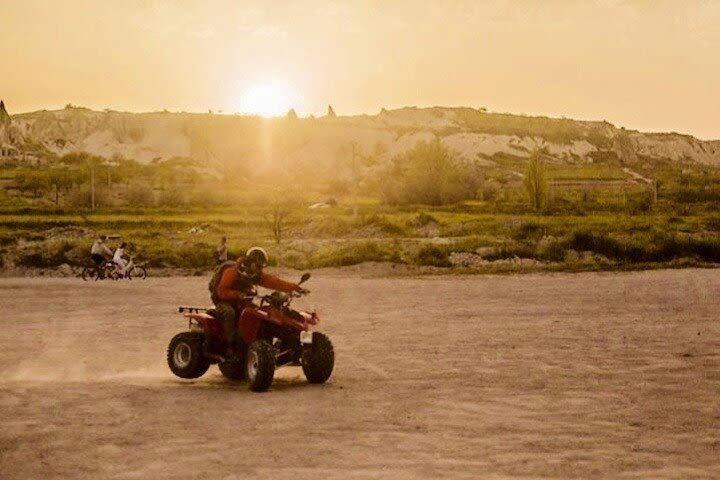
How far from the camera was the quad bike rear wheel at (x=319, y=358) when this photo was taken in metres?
14.8

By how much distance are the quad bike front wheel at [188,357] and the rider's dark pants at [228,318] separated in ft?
2.34

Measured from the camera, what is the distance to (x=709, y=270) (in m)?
47.0

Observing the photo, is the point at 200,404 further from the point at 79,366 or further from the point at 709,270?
the point at 709,270

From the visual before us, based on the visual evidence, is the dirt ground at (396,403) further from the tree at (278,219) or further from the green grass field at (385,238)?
the tree at (278,219)

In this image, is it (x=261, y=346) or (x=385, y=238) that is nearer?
(x=261, y=346)

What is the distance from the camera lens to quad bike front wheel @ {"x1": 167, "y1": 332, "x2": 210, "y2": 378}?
1534 cm

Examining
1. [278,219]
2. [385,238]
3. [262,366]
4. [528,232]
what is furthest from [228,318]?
[278,219]

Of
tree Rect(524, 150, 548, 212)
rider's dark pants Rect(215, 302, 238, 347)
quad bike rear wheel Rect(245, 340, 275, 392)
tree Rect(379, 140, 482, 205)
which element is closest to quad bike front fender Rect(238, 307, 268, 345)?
rider's dark pants Rect(215, 302, 238, 347)

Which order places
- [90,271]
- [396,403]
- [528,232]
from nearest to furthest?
1. [396,403]
2. [90,271]
3. [528,232]

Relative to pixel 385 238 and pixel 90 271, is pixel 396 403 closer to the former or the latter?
pixel 90 271

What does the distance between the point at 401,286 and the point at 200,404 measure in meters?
25.9

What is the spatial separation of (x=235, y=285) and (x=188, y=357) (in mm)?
1354

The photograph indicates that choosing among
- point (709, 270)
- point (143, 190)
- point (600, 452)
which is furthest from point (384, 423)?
point (143, 190)

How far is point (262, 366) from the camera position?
551 inches
